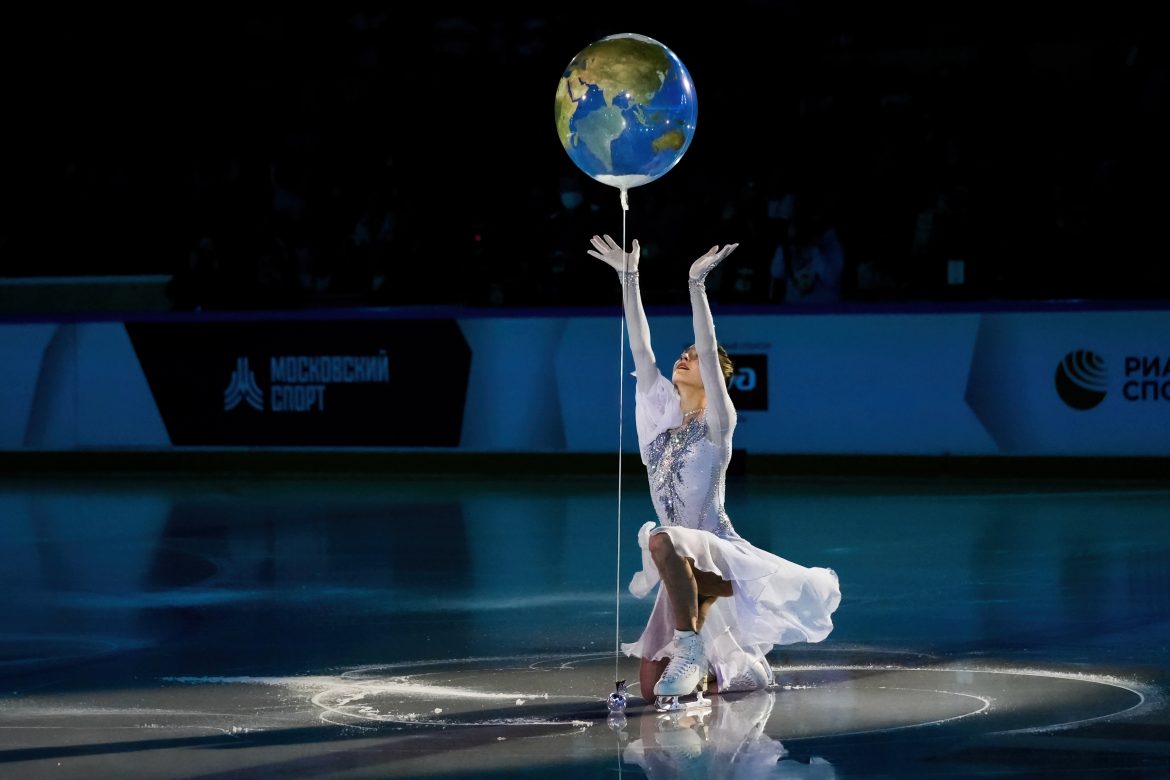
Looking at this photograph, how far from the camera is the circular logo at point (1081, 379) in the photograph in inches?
648

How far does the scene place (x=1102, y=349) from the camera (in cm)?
1647

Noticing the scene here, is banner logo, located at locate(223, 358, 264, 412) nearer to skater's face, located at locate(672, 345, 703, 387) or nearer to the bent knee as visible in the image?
skater's face, located at locate(672, 345, 703, 387)

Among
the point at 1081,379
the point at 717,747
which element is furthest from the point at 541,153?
the point at 717,747

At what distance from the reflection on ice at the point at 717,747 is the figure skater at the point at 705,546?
303mm

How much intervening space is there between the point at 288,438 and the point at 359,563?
706cm

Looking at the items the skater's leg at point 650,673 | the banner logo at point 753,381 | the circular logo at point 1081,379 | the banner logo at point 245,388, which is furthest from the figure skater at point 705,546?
the banner logo at point 245,388

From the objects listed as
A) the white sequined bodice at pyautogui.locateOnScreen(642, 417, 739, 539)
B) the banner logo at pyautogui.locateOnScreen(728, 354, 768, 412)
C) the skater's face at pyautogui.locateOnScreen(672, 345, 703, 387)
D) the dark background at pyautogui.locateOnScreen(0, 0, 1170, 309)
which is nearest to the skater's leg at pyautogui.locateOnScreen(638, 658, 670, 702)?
the white sequined bodice at pyautogui.locateOnScreen(642, 417, 739, 539)

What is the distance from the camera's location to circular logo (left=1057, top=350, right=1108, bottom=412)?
1647cm

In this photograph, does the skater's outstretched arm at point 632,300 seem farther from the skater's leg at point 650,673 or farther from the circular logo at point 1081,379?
the circular logo at point 1081,379

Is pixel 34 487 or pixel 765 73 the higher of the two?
pixel 765 73

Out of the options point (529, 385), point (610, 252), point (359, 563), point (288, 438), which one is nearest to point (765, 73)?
point (529, 385)

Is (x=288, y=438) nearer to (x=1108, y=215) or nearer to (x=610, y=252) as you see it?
(x=1108, y=215)

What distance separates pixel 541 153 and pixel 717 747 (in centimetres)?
1577

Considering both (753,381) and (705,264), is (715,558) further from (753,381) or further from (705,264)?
(753,381)
